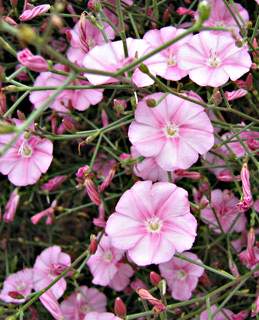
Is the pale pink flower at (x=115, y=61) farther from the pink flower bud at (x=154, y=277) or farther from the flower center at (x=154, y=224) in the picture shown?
the pink flower bud at (x=154, y=277)

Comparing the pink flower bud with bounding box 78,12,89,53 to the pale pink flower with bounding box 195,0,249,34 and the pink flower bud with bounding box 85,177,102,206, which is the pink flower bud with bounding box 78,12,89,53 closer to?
the pink flower bud with bounding box 85,177,102,206

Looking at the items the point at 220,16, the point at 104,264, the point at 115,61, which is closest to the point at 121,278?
the point at 104,264

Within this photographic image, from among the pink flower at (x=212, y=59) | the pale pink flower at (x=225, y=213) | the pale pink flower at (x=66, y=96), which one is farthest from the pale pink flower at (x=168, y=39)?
the pale pink flower at (x=225, y=213)

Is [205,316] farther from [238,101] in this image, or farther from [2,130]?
[2,130]

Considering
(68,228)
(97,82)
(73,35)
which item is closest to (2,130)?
(97,82)

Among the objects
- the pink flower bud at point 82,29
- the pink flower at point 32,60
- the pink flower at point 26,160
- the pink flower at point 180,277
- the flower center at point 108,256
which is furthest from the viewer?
the flower center at point 108,256

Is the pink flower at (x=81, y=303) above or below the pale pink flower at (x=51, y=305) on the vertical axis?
below

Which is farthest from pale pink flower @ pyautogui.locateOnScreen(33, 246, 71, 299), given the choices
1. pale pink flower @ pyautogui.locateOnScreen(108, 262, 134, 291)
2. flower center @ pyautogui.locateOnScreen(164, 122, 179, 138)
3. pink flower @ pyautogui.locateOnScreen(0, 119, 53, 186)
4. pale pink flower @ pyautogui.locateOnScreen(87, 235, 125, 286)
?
flower center @ pyautogui.locateOnScreen(164, 122, 179, 138)
